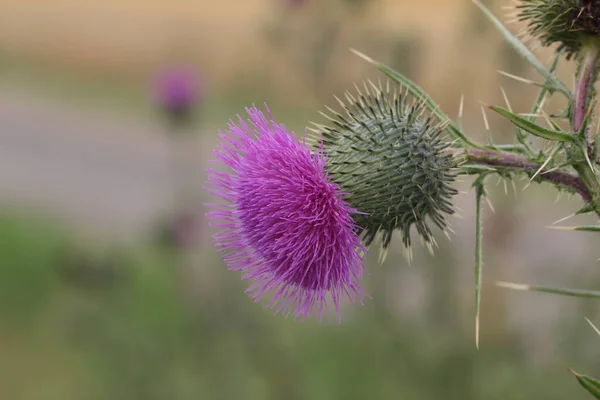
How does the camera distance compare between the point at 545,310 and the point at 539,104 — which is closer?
the point at 539,104

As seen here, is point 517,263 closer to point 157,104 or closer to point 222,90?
point 157,104

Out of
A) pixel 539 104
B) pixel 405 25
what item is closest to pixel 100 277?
pixel 405 25

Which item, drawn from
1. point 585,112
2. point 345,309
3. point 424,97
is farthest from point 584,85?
point 345,309

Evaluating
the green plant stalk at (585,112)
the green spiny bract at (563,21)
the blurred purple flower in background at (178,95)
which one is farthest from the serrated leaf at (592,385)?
the blurred purple flower in background at (178,95)

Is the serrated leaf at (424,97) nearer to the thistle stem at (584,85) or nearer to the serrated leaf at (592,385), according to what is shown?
the thistle stem at (584,85)

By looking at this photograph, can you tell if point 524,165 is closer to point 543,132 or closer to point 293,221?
point 543,132

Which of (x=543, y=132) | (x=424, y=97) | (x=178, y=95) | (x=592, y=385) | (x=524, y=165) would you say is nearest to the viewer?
(x=592, y=385)
